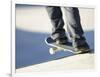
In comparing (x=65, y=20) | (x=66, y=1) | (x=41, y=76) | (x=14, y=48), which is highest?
(x=66, y=1)

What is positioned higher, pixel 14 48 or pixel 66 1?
pixel 66 1

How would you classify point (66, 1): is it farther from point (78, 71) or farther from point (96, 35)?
point (78, 71)

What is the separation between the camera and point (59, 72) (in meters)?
1.86

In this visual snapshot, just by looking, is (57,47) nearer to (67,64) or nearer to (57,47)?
(57,47)

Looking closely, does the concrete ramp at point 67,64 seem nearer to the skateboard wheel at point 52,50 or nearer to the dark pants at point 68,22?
the skateboard wheel at point 52,50

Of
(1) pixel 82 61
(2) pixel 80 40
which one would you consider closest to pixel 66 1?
(2) pixel 80 40

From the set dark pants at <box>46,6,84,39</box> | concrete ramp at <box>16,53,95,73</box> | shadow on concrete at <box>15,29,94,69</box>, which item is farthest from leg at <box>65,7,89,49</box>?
shadow on concrete at <box>15,29,94,69</box>

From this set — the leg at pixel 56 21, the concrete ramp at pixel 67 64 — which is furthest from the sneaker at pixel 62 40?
the concrete ramp at pixel 67 64

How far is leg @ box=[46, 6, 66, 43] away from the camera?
6.00 ft

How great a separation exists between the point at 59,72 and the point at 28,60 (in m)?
0.32

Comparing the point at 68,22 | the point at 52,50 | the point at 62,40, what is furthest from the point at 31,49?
the point at 68,22

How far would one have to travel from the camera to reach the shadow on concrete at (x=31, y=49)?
5.71ft

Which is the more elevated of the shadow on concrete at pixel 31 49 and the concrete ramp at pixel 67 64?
the shadow on concrete at pixel 31 49

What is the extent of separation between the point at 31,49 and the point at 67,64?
385mm
